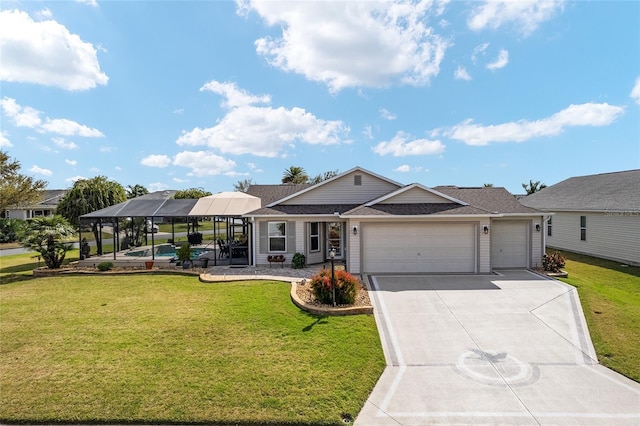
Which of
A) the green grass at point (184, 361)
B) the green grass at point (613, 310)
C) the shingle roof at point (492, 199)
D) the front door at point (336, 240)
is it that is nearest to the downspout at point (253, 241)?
the front door at point (336, 240)

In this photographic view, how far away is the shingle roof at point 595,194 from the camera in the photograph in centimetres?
1828

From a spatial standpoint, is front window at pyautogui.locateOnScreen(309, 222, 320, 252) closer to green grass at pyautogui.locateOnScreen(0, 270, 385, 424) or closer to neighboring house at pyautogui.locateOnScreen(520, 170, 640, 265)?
green grass at pyautogui.locateOnScreen(0, 270, 385, 424)

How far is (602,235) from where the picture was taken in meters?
18.8

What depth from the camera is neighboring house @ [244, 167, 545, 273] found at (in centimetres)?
1406

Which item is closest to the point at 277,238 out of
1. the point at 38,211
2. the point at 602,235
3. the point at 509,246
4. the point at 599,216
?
the point at 509,246

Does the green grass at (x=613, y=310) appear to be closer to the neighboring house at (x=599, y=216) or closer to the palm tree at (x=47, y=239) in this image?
the neighboring house at (x=599, y=216)

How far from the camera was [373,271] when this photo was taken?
14172 millimetres

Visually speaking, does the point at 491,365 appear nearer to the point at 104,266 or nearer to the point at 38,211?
the point at 104,266

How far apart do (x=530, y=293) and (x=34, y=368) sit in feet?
45.8

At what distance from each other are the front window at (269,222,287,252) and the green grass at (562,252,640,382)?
12.0 meters

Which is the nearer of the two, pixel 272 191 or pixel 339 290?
pixel 339 290

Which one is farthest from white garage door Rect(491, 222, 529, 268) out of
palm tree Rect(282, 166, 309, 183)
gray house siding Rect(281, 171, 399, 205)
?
palm tree Rect(282, 166, 309, 183)

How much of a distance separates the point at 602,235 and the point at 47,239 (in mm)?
30432

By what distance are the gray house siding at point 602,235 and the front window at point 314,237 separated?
16.5 metres
